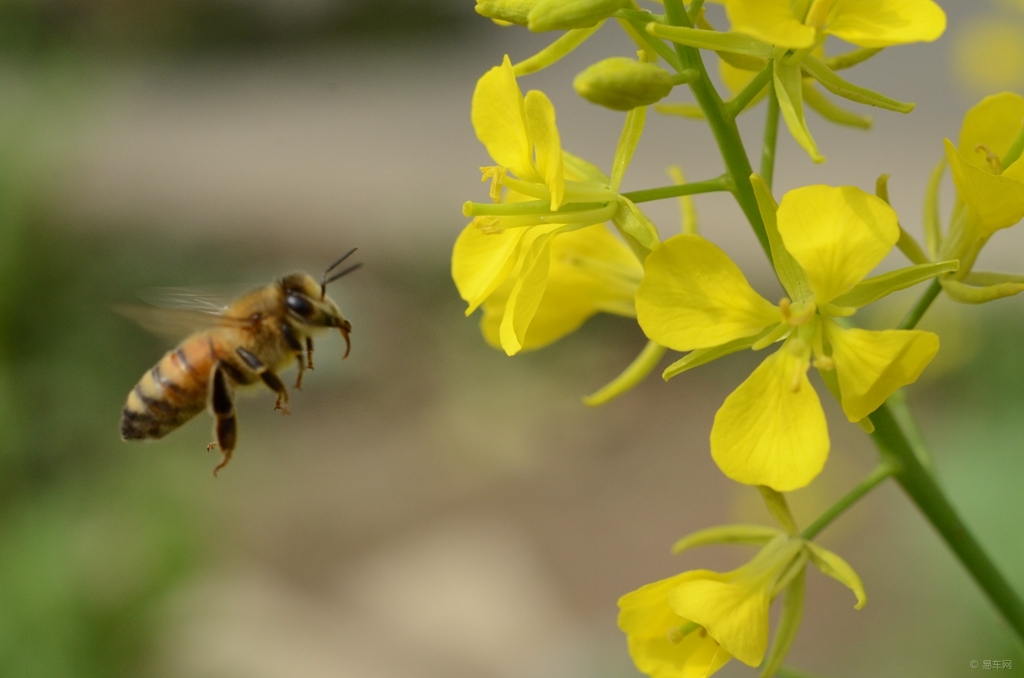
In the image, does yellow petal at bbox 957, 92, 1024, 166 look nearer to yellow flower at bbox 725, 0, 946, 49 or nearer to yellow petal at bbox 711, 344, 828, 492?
yellow flower at bbox 725, 0, 946, 49

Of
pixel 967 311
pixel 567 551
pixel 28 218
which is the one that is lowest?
pixel 567 551

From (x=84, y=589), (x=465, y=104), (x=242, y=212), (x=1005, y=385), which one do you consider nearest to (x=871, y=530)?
(x=1005, y=385)

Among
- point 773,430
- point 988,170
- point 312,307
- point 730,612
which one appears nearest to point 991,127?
point 988,170

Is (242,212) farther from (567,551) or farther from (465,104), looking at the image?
(567,551)

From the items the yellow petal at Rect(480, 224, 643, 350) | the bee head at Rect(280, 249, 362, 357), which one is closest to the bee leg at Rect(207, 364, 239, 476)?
the bee head at Rect(280, 249, 362, 357)

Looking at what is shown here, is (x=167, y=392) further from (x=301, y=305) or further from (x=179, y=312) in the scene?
(x=301, y=305)

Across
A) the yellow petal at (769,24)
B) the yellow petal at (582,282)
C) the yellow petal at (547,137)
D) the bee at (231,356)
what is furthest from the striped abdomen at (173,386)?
the yellow petal at (769,24)

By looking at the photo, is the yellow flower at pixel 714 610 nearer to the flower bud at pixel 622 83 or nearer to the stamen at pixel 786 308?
the stamen at pixel 786 308
